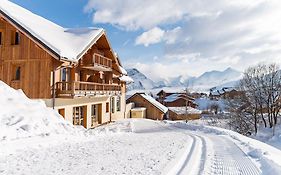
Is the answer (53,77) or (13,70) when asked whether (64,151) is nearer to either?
(53,77)

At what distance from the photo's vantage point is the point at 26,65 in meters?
19.9

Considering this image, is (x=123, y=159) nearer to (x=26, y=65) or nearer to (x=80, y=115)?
(x=26, y=65)

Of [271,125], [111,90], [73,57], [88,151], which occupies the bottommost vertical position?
[271,125]

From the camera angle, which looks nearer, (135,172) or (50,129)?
(135,172)

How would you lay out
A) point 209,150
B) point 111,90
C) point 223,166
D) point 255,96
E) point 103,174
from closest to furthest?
point 103,174 < point 223,166 < point 209,150 < point 111,90 < point 255,96

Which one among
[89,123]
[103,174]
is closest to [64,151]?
[103,174]

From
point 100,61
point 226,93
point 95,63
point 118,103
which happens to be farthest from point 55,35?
point 226,93

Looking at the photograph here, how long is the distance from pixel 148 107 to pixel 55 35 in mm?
29749

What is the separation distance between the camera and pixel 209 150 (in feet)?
38.1

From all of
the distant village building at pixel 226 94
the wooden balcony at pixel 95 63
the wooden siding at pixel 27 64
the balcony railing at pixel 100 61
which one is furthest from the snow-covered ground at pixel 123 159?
the distant village building at pixel 226 94

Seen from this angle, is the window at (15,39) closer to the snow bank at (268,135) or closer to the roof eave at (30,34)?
the roof eave at (30,34)

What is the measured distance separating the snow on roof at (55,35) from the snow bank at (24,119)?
487 cm

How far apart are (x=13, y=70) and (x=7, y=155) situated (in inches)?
526

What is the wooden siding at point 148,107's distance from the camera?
50.0m
